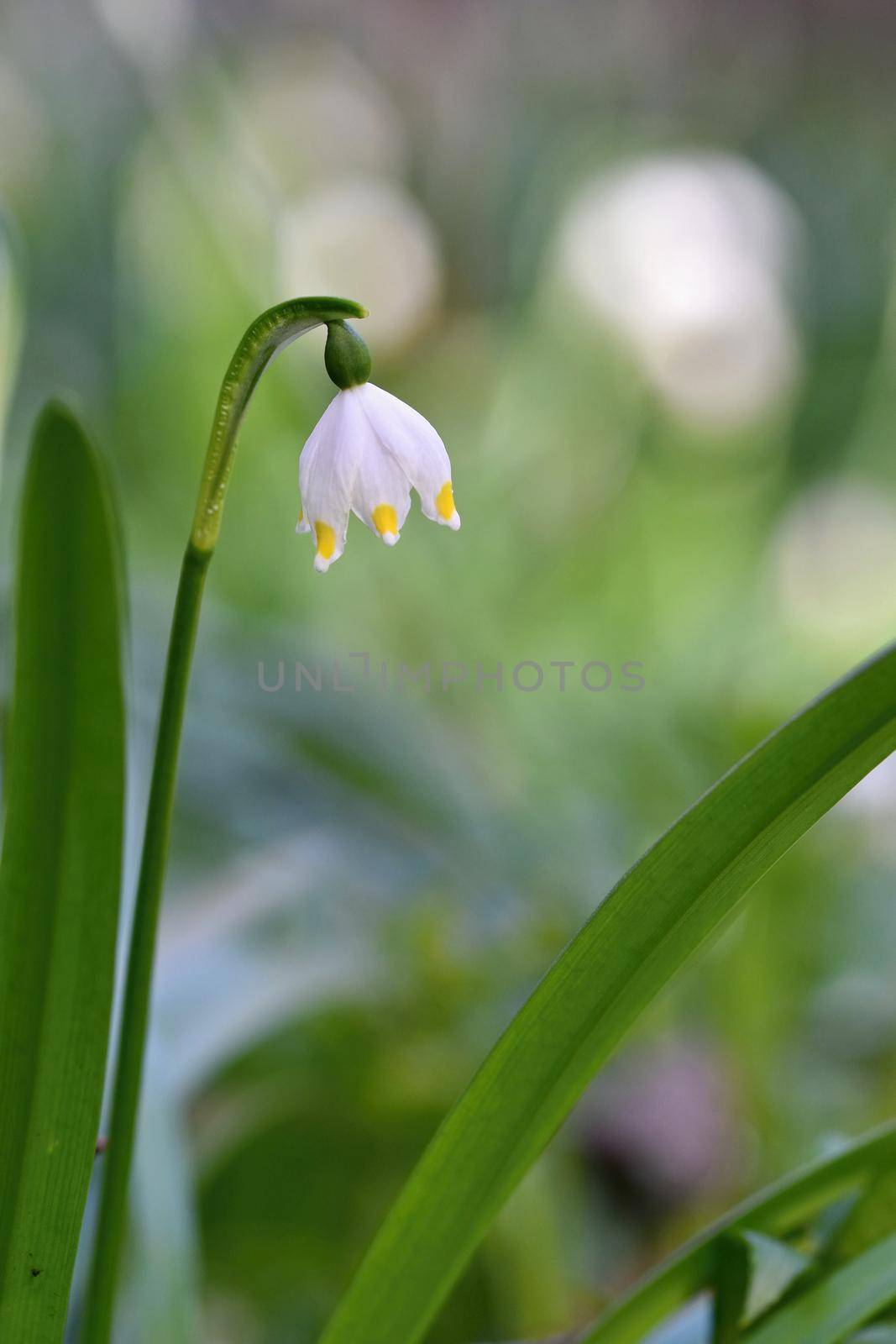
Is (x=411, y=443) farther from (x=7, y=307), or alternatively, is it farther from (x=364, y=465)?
(x=7, y=307)

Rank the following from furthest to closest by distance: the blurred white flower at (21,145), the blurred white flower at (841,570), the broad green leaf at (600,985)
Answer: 1. the blurred white flower at (21,145)
2. the blurred white flower at (841,570)
3. the broad green leaf at (600,985)

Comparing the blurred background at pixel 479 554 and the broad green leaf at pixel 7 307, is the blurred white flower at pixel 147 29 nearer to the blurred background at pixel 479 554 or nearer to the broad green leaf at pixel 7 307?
the blurred background at pixel 479 554

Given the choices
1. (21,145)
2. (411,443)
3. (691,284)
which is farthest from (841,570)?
(21,145)

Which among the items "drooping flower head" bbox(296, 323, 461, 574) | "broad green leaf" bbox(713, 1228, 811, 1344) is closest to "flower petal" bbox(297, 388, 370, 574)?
"drooping flower head" bbox(296, 323, 461, 574)

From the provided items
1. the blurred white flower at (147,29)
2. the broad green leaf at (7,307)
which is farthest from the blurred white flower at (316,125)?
the broad green leaf at (7,307)

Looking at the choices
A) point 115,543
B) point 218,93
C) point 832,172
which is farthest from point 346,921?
point 832,172

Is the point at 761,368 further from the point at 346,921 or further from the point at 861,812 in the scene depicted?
the point at 346,921
